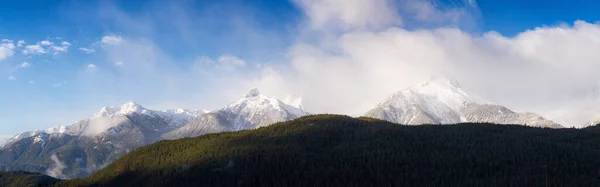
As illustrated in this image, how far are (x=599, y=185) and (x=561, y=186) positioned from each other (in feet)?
46.6

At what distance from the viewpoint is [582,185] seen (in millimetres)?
198500

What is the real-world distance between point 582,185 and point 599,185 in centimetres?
595

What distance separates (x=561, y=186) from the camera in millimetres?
197750

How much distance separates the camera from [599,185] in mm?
197500

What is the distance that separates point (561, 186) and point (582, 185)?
836 cm
